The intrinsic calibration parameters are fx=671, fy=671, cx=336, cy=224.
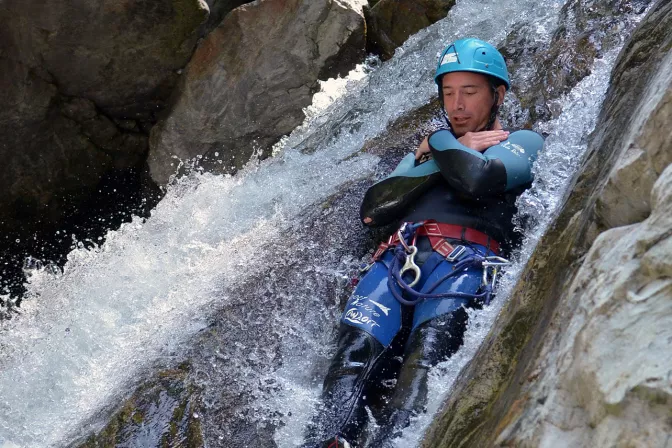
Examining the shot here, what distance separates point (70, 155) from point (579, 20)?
5068 mm

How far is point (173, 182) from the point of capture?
7199mm

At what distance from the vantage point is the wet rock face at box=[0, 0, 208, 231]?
6.36 meters

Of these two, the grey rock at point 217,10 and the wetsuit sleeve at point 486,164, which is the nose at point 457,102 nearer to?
the wetsuit sleeve at point 486,164

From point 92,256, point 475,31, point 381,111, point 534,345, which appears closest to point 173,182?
point 92,256

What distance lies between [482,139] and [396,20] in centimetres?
400

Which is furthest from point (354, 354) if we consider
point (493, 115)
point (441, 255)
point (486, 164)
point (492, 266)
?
point (493, 115)

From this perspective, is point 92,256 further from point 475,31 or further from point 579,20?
point 579,20

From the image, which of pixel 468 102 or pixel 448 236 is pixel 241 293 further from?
pixel 468 102

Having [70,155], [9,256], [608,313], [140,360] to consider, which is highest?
[608,313]

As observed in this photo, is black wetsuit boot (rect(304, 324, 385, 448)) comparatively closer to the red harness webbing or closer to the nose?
the red harness webbing

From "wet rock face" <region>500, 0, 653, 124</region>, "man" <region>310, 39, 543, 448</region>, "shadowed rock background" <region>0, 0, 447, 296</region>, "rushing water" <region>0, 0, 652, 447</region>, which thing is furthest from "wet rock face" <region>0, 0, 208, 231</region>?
"man" <region>310, 39, 543, 448</region>

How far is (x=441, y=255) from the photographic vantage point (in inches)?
128

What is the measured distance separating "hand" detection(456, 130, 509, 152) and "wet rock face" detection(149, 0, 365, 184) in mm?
3744

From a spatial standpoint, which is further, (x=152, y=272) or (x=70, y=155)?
(x=70, y=155)
